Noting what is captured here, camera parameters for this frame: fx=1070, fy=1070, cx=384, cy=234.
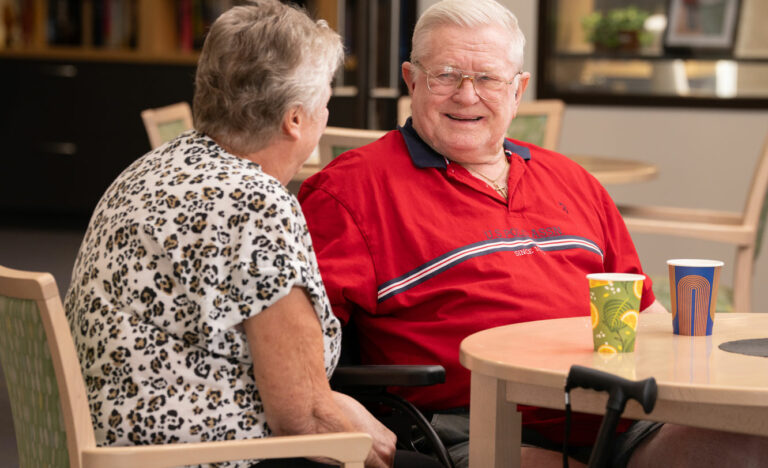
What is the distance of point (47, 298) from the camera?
4.20 ft

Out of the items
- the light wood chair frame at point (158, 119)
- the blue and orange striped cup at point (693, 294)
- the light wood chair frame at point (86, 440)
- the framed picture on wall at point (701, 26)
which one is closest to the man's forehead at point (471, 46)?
the blue and orange striped cup at point (693, 294)

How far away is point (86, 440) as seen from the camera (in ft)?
4.35

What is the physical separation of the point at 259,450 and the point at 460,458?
19.6 inches

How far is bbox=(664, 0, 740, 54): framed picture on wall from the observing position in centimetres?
520

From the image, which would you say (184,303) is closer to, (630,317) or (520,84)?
(630,317)

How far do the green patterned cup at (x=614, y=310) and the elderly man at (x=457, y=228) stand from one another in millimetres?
298

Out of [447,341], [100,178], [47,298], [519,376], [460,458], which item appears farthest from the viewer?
[100,178]

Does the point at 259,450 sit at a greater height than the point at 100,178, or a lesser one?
greater

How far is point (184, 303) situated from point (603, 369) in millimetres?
558

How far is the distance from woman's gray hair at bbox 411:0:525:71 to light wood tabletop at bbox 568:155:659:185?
61.1 inches

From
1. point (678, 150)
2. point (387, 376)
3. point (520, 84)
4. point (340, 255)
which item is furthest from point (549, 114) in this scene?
point (387, 376)

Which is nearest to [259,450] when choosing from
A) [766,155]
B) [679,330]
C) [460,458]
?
[460,458]

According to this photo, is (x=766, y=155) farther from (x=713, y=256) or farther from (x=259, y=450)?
(x=259, y=450)

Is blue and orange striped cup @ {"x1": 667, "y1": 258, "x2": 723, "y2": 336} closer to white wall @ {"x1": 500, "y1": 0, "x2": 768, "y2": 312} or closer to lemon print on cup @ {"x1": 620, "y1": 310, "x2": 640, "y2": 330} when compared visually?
lemon print on cup @ {"x1": 620, "y1": 310, "x2": 640, "y2": 330}
